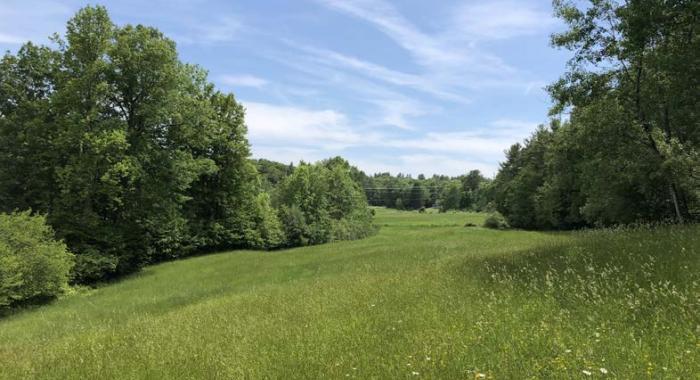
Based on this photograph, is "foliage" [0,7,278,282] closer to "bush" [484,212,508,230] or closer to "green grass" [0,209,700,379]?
"green grass" [0,209,700,379]

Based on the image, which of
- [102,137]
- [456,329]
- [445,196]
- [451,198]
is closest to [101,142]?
[102,137]

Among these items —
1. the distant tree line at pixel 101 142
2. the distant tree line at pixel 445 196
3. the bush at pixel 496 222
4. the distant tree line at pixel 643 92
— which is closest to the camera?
the distant tree line at pixel 643 92

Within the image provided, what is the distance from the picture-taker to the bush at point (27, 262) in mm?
20953

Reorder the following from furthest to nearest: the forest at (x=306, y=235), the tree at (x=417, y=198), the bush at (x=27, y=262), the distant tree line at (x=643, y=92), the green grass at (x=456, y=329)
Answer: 1. the tree at (x=417, y=198)
2. the bush at (x=27, y=262)
3. the distant tree line at (x=643, y=92)
4. the forest at (x=306, y=235)
5. the green grass at (x=456, y=329)

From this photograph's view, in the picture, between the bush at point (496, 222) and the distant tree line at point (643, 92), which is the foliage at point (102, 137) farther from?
the bush at point (496, 222)

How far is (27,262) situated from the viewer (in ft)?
74.4

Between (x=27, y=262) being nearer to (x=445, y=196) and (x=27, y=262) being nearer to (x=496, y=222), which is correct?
(x=496, y=222)

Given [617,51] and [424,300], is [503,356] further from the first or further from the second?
[617,51]

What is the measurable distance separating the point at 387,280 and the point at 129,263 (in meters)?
27.7

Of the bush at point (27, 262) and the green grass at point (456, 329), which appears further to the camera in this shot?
the bush at point (27, 262)

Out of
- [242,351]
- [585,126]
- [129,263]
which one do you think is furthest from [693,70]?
[129,263]

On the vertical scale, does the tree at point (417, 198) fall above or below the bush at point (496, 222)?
above

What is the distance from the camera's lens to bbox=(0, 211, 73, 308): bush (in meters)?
21.0

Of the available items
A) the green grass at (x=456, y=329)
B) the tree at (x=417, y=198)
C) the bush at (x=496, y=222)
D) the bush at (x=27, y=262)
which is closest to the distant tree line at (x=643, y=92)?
the green grass at (x=456, y=329)
